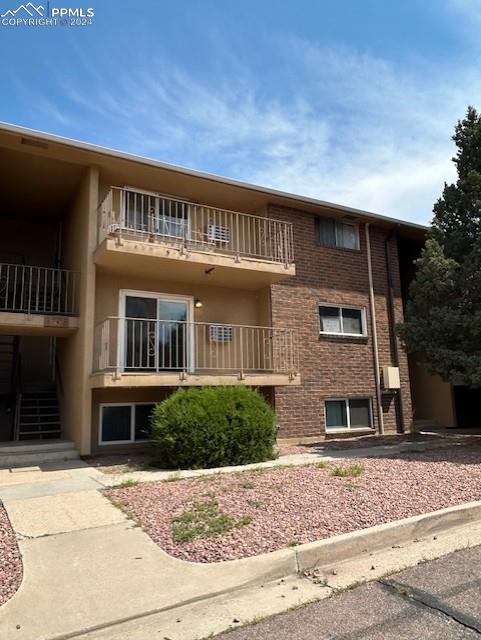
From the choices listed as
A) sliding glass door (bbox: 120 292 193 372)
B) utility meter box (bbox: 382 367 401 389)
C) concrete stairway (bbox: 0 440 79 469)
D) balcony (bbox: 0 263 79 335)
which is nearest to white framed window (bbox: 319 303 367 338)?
utility meter box (bbox: 382 367 401 389)

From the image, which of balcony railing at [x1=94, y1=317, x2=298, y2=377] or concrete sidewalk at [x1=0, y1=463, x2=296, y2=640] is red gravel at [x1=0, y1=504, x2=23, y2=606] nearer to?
concrete sidewalk at [x1=0, y1=463, x2=296, y2=640]

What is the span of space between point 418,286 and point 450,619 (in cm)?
912

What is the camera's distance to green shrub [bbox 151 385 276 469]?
857 cm

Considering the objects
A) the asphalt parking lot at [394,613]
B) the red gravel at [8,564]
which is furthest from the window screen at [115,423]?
the asphalt parking lot at [394,613]

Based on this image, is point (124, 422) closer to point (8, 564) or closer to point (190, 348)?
point (190, 348)

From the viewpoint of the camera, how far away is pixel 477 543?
499cm

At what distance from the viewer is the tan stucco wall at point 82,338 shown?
10008mm

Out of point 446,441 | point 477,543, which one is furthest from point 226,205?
point 477,543

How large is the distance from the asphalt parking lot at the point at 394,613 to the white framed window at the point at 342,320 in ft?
31.0

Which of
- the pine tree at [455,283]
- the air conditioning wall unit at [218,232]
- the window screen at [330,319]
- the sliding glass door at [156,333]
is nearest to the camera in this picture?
the pine tree at [455,283]

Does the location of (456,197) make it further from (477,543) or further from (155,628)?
(155,628)

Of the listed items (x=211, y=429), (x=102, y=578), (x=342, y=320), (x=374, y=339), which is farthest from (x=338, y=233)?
(x=102, y=578)

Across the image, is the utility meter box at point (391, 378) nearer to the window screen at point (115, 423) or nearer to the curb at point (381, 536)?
the window screen at point (115, 423)

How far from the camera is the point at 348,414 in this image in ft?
44.0
